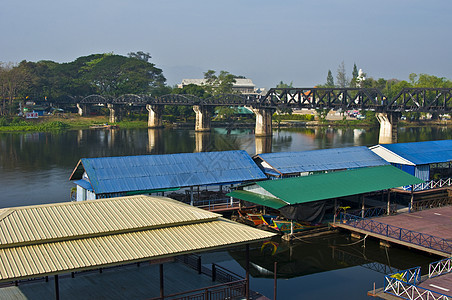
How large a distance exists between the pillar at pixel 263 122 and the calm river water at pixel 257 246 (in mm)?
11111

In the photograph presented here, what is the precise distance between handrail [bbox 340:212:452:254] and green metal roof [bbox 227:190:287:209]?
211 inches

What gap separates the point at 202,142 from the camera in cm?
11188

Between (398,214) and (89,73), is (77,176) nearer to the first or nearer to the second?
(398,214)

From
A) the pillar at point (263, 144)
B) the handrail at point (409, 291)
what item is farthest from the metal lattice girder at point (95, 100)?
the handrail at point (409, 291)

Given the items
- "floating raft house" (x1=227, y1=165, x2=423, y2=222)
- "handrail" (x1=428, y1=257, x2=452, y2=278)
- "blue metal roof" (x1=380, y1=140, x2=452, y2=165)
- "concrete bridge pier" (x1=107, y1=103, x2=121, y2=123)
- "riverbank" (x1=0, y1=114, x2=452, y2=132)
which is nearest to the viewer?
"handrail" (x1=428, y1=257, x2=452, y2=278)

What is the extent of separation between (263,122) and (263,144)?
23304 millimetres

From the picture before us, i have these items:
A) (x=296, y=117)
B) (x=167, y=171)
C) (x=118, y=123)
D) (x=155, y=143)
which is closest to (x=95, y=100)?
(x=118, y=123)

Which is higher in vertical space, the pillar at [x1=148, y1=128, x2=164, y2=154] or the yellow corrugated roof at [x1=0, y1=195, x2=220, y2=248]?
the yellow corrugated roof at [x1=0, y1=195, x2=220, y2=248]

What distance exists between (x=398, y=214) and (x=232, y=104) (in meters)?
108

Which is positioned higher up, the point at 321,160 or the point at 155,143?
the point at 321,160

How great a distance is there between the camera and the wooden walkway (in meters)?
32.4

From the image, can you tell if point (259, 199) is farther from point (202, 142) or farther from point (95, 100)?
point (95, 100)

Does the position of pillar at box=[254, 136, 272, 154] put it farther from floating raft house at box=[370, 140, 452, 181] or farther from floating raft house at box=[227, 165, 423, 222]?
floating raft house at box=[227, 165, 423, 222]

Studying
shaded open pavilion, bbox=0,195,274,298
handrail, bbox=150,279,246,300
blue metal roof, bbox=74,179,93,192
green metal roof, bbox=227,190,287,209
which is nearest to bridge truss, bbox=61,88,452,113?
green metal roof, bbox=227,190,287,209
